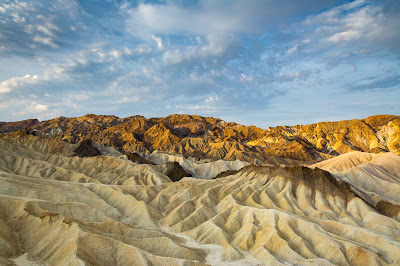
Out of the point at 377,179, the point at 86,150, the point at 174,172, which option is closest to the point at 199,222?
the point at 174,172

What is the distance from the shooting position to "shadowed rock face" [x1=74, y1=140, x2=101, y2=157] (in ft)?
453

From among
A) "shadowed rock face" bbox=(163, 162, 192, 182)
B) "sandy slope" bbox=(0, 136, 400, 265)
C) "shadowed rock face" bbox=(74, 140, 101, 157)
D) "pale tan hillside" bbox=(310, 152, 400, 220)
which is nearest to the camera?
"sandy slope" bbox=(0, 136, 400, 265)

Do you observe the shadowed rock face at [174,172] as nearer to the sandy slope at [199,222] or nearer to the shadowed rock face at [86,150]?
the sandy slope at [199,222]

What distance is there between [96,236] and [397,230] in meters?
55.1

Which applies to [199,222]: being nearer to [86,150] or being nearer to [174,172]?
[174,172]

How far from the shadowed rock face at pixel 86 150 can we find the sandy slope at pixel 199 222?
45559 mm

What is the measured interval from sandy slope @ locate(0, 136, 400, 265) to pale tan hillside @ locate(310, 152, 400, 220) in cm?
629

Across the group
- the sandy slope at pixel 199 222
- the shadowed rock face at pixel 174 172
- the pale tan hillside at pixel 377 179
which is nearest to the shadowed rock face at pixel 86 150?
the shadowed rock face at pixel 174 172

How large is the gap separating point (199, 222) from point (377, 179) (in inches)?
2376

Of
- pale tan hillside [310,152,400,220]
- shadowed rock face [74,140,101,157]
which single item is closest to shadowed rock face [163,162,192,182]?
shadowed rock face [74,140,101,157]

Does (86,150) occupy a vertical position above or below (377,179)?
above

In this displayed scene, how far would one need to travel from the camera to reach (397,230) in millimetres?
54562

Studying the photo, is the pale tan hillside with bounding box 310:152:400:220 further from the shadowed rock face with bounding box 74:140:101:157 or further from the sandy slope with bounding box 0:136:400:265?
the shadowed rock face with bounding box 74:140:101:157

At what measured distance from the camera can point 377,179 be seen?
8644 centimetres
